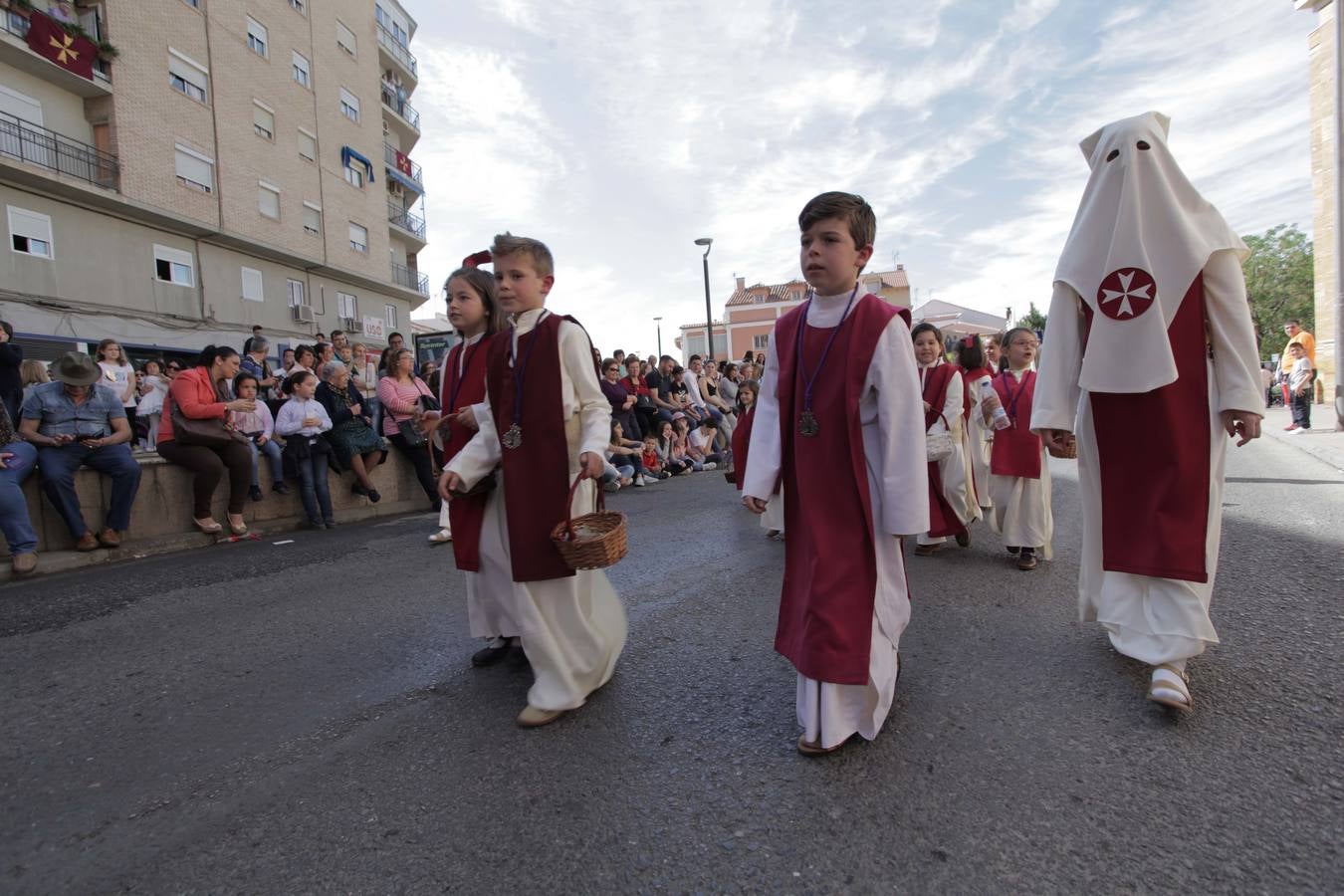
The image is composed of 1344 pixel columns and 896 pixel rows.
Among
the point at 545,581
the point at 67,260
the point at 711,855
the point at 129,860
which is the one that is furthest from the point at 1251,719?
the point at 67,260

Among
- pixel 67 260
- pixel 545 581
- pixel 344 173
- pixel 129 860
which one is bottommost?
pixel 129 860

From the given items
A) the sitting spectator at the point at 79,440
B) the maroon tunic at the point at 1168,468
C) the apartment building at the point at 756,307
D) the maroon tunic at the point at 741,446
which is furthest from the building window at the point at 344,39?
the apartment building at the point at 756,307

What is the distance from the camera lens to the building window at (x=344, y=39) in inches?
1232

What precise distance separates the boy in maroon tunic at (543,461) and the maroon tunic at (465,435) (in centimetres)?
11

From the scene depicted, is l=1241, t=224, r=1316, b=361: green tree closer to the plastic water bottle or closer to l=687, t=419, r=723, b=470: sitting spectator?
l=687, t=419, r=723, b=470: sitting spectator

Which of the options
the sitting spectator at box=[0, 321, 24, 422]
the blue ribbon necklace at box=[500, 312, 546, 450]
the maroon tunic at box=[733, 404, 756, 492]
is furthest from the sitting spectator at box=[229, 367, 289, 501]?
the blue ribbon necklace at box=[500, 312, 546, 450]

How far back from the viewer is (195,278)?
2317 centimetres

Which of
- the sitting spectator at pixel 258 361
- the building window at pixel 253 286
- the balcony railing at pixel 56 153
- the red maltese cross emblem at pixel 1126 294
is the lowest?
the red maltese cross emblem at pixel 1126 294

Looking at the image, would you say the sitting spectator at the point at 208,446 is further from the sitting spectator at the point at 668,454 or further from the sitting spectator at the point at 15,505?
the sitting spectator at the point at 668,454

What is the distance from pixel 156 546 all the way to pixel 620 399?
22.3ft

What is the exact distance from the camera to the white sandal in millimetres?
2617

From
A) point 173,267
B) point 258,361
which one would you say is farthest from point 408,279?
point 258,361

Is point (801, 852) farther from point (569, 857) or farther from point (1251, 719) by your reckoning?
point (1251, 719)

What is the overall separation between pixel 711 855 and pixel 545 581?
1.38m
